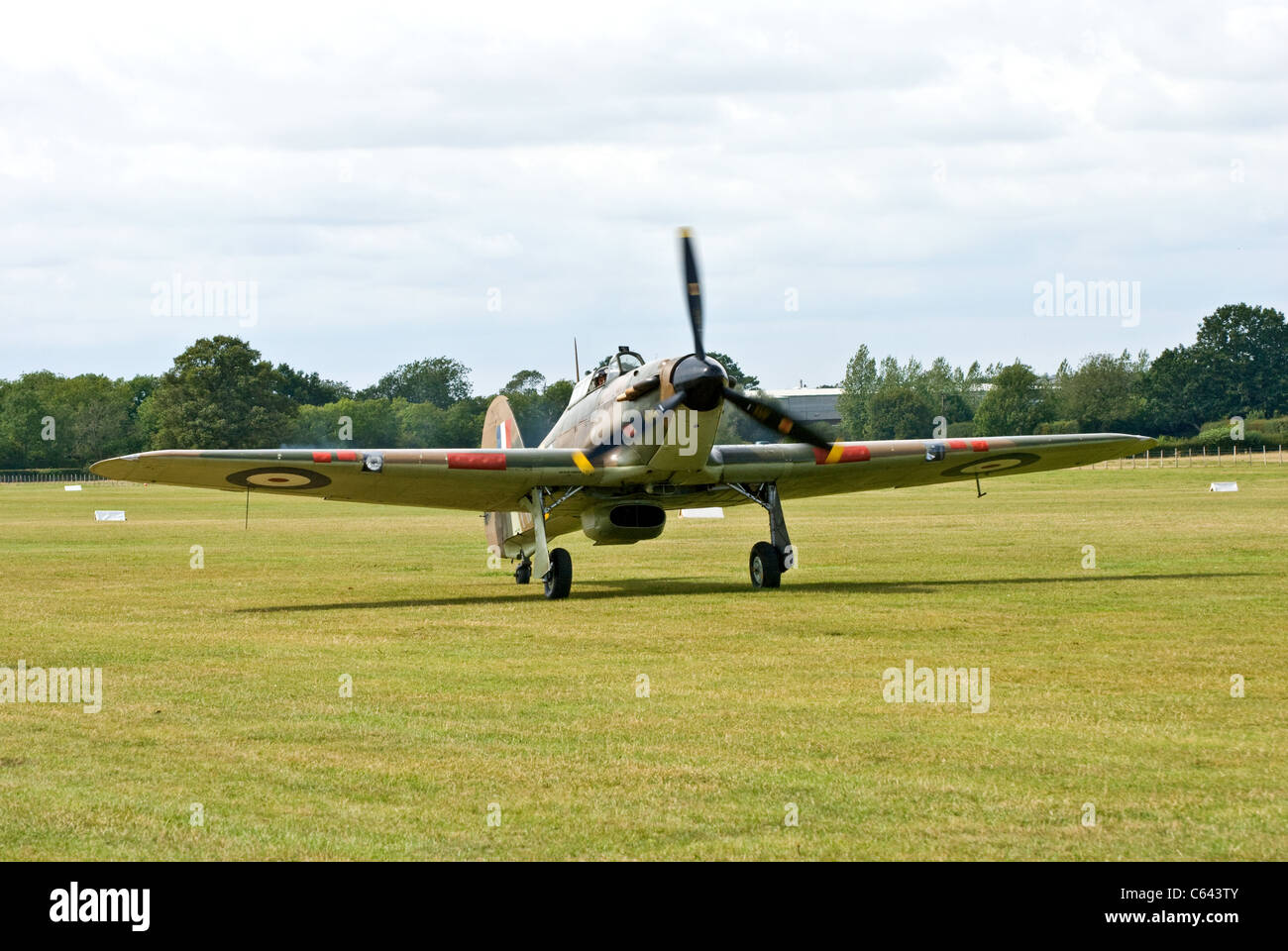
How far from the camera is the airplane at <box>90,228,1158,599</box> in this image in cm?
2008

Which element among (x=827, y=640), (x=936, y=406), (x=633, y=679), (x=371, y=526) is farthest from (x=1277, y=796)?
(x=936, y=406)

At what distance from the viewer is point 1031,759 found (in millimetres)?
8852

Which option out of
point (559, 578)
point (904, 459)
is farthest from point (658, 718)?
point (904, 459)

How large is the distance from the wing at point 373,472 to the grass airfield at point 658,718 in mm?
1619

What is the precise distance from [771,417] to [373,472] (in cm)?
560

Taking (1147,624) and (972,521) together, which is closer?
(1147,624)

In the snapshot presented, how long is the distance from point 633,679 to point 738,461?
380 inches

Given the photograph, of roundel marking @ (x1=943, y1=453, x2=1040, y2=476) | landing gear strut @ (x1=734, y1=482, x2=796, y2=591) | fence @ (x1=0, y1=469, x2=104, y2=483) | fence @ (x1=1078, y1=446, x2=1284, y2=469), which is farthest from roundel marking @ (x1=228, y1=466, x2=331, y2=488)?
fence @ (x1=0, y1=469, x2=104, y2=483)

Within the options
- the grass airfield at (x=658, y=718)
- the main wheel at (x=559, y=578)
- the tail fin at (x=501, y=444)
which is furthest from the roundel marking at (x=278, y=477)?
the tail fin at (x=501, y=444)

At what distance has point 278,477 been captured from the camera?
69.6 feet

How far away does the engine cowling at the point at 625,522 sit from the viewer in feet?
71.5

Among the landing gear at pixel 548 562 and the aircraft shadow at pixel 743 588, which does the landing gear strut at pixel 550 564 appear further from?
the aircraft shadow at pixel 743 588

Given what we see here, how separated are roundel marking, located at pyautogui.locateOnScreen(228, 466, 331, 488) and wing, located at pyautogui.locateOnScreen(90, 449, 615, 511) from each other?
0.04 feet
